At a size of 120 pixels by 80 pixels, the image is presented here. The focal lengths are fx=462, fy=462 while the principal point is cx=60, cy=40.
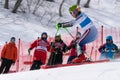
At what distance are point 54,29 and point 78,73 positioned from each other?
834 inches

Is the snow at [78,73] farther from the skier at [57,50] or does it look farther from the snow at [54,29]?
the skier at [57,50]

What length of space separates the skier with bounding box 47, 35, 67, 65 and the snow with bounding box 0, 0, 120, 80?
3.78m

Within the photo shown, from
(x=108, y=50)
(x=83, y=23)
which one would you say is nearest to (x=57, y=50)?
(x=108, y=50)

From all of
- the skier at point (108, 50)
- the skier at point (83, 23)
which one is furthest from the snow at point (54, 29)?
the skier at point (108, 50)

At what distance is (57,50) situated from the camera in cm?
1216

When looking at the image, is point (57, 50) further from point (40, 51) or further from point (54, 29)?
point (54, 29)

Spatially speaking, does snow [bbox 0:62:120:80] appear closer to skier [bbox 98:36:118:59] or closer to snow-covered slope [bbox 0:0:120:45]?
skier [bbox 98:36:118:59]

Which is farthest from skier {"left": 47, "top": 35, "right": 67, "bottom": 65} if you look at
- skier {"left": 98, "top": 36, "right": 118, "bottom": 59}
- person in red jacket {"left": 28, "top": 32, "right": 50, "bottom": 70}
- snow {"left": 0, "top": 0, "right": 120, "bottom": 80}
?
snow {"left": 0, "top": 0, "right": 120, "bottom": 80}

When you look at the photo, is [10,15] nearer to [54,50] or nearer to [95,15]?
[95,15]

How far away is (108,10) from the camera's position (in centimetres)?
3681

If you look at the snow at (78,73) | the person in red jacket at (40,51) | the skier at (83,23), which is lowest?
the snow at (78,73)

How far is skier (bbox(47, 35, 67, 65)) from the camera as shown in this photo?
12.0 meters

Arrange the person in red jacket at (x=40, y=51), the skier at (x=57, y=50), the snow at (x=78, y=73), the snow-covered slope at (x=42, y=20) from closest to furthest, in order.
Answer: the snow at (x=78, y=73) < the skier at (x=57, y=50) < the person in red jacket at (x=40, y=51) < the snow-covered slope at (x=42, y=20)

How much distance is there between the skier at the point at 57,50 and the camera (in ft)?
39.4
